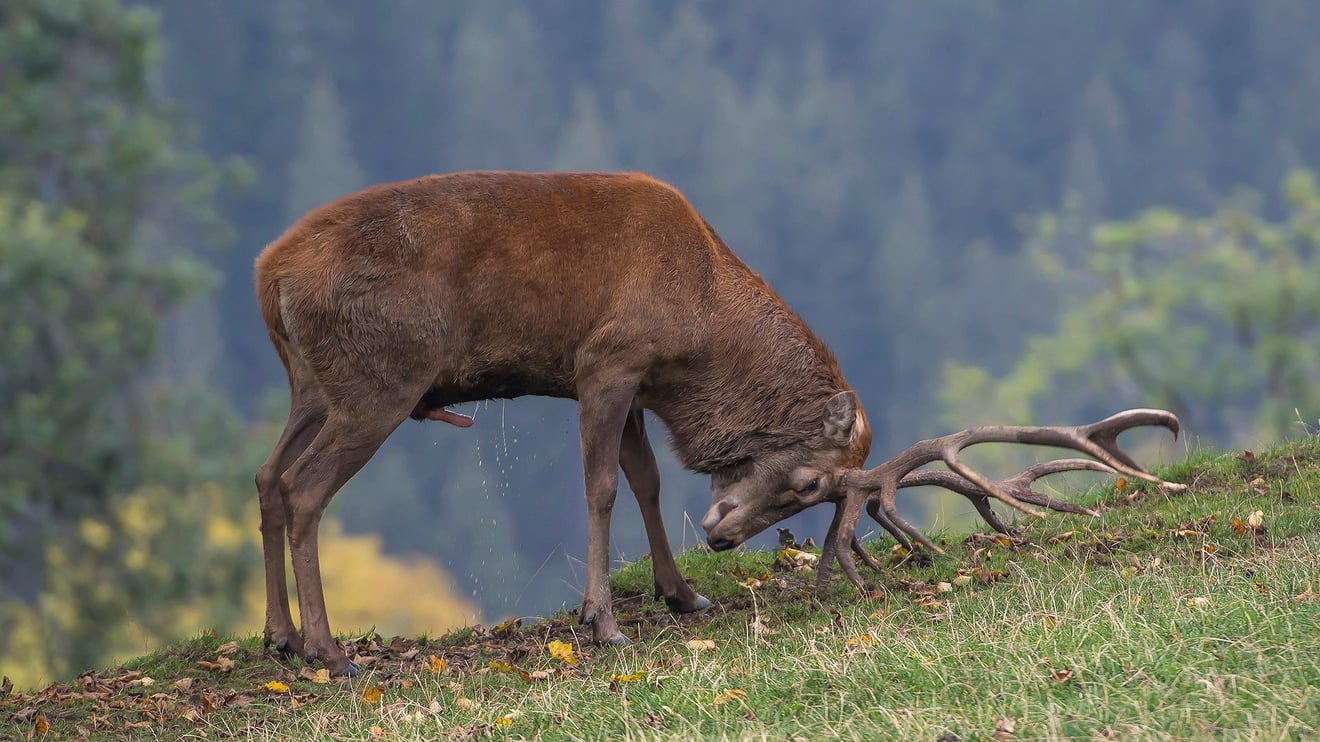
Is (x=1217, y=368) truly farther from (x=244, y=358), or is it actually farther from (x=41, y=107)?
(x=244, y=358)

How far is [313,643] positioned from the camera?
730 cm

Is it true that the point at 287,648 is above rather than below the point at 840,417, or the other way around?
below

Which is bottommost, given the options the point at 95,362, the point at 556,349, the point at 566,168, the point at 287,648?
the point at 287,648

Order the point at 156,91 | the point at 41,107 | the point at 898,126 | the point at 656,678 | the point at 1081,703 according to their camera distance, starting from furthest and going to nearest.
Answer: the point at 898,126
the point at 156,91
the point at 41,107
the point at 656,678
the point at 1081,703

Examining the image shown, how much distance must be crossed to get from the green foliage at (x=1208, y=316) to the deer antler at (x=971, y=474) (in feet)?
89.0

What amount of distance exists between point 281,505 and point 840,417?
2.83 metres

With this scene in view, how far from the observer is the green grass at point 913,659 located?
4709 mm

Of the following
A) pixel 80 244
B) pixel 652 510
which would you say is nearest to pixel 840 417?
pixel 652 510

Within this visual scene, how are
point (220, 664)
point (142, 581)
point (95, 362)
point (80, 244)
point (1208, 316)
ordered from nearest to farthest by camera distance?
point (220, 664) → point (142, 581) → point (80, 244) → point (95, 362) → point (1208, 316)

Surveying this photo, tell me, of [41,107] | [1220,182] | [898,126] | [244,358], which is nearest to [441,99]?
[244,358]

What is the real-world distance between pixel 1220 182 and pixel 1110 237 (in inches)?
1502

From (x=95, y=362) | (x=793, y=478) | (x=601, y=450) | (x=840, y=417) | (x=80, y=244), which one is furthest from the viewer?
(x=95, y=362)

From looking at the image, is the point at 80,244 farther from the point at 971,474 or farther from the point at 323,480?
the point at 971,474

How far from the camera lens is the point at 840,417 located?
7875 millimetres
